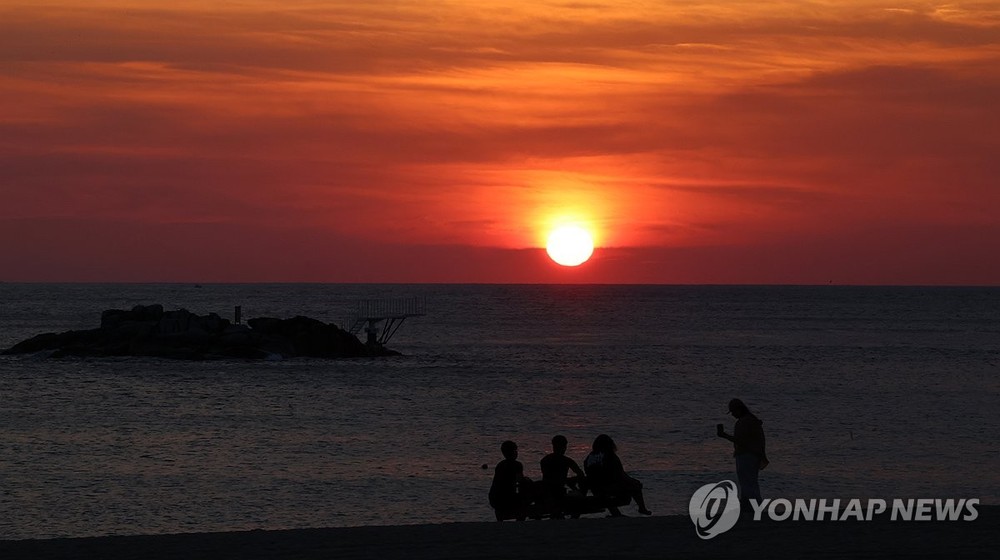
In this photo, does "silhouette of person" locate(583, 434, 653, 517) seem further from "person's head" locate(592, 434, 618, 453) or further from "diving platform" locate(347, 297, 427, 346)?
"diving platform" locate(347, 297, 427, 346)

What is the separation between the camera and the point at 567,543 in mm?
13805

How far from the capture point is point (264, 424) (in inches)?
1705

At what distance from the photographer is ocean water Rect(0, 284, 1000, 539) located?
27.0 meters

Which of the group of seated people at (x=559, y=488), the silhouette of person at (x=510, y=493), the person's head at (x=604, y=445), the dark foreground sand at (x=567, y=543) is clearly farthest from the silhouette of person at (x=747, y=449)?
the silhouette of person at (x=510, y=493)

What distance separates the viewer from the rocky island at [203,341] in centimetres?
7919

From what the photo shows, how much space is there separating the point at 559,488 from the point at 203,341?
66.1m

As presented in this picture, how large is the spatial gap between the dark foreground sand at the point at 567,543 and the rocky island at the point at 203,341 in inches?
2560

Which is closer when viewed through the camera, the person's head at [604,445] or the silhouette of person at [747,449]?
the silhouette of person at [747,449]

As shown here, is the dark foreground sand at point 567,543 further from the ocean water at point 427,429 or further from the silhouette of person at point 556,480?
the ocean water at point 427,429

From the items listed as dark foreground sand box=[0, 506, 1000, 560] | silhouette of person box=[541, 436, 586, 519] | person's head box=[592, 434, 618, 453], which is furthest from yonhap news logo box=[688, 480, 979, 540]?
silhouette of person box=[541, 436, 586, 519]

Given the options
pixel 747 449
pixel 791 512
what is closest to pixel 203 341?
pixel 747 449

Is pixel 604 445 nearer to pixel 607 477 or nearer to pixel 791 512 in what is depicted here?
pixel 607 477

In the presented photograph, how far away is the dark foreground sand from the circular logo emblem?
0.14 metres

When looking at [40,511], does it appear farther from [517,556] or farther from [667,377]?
[667,377]
